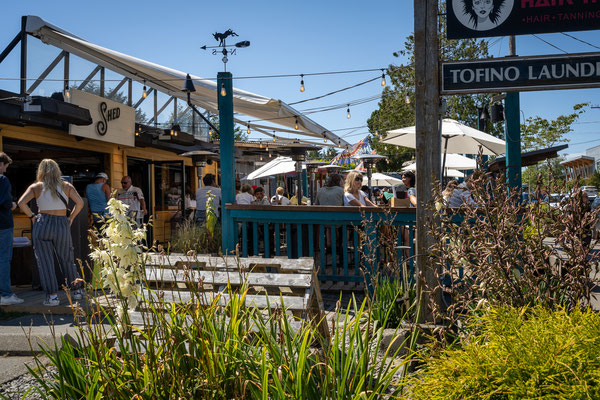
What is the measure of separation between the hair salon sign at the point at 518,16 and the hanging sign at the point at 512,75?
0.21 meters

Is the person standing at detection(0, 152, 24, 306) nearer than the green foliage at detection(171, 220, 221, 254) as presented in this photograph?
Yes

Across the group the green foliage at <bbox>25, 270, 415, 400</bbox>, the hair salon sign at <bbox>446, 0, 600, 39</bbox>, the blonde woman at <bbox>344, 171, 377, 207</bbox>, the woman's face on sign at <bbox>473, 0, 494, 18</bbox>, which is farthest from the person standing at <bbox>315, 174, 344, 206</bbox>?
the green foliage at <bbox>25, 270, 415, 400</bbox>

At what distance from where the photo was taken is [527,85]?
4.13 meters

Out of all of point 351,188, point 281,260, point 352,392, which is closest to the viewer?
point 352,392

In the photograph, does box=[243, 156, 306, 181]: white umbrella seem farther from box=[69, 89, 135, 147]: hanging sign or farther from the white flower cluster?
the white flower cluster

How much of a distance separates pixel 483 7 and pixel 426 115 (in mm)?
901

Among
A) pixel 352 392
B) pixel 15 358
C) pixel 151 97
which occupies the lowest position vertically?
pixel 15 358

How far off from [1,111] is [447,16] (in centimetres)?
717

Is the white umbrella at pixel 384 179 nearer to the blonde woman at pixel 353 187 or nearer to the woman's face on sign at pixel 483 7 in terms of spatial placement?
the blonde woman at pixel 353 187

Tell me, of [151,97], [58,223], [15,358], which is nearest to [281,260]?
[15,358]

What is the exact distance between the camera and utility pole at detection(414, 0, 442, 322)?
4062 millimetres

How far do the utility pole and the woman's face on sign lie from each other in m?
0.31

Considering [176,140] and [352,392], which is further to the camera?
[176,140]

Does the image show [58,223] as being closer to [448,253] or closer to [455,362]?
[448,253]
